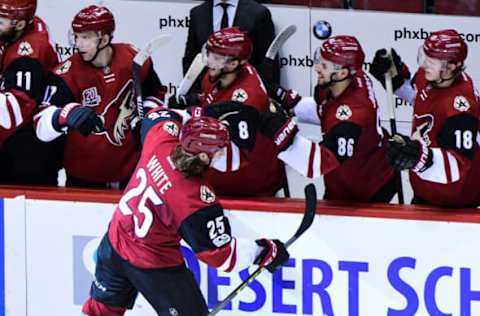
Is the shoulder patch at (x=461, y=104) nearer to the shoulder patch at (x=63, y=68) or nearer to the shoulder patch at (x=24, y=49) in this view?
the shoulder patch at (x=63, y=68)

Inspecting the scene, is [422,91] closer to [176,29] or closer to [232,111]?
[232,111]

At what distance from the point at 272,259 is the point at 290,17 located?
10.7 ft

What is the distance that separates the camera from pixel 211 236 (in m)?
4.46

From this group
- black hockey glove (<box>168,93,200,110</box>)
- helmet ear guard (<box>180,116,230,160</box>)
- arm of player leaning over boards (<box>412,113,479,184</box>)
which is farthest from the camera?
black hockey glove (<box>168,93,200,110</box>)

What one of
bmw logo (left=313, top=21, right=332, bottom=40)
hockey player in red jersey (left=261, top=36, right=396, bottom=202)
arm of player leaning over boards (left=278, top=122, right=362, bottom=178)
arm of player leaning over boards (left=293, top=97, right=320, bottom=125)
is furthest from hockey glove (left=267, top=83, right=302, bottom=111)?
bmw logo (left=313, top=21, right=332, bottom=40)

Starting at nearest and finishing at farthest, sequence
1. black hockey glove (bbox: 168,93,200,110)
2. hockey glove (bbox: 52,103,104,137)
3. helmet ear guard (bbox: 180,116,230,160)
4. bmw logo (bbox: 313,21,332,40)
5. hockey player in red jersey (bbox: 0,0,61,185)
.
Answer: helmet ear guard (bbox: 180,116,230,160)
hockey glove (bbox: 52,103,104,137)
hockey player in red jersey (bbox: 0,0,61,185)
black hockey glove (bbox: 168,93,200,110)
bmw logo (bbox: 313,21,332,40)

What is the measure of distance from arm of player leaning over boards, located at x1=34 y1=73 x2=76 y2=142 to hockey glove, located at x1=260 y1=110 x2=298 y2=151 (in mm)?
905

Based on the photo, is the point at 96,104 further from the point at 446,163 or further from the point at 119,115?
the point at 446,163

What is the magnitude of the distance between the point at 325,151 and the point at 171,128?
64 cm

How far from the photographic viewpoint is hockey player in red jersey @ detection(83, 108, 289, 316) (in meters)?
4.46

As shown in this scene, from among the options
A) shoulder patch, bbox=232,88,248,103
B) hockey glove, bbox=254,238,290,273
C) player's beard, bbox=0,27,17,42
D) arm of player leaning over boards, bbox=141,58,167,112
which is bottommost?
hockey glove, bbox=254,238,290,273

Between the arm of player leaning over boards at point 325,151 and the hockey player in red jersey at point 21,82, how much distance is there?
1.13m

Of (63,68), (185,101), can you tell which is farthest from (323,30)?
(63,68)

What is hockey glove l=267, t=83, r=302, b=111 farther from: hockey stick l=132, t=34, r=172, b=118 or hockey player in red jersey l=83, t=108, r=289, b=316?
hockey player in red jersey l=83, t=108, r=289, b=316
